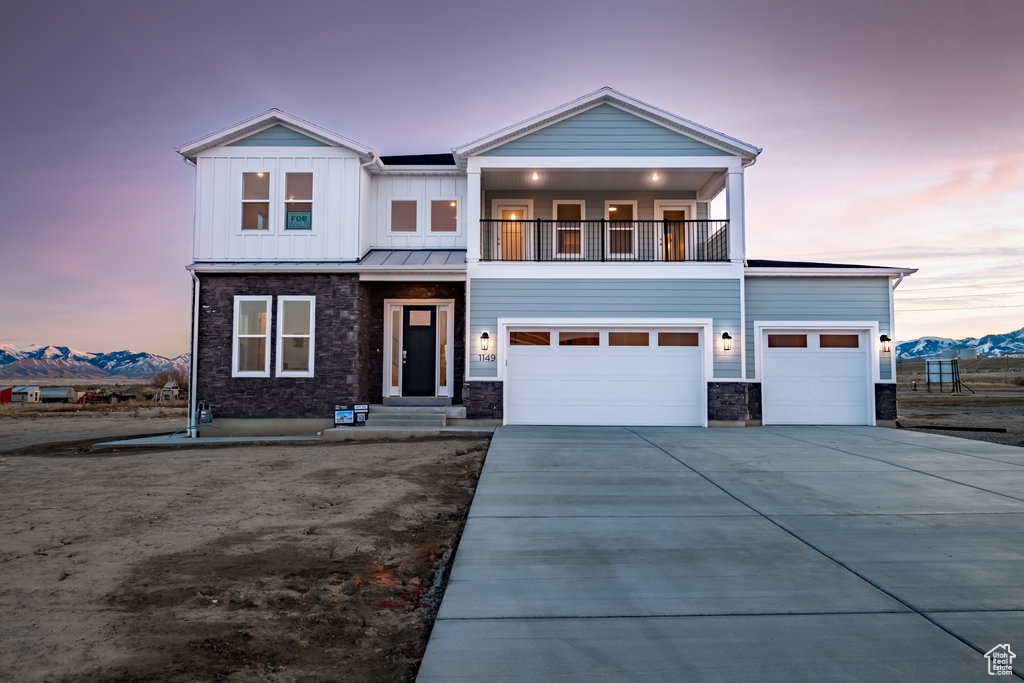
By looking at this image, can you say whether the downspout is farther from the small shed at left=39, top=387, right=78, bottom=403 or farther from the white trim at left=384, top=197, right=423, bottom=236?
the small shed at left=39, top=387, right=78, bottom=403

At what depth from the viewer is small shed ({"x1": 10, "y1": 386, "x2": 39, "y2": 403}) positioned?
32031 mm

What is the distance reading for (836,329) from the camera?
41.8 feet

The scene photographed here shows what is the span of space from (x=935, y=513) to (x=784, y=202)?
26.6 m

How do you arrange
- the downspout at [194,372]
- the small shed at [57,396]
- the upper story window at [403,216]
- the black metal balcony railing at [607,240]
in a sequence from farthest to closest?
the small shed at [57,396], the black metal balcony railing at [607,240], the upper story window at [403,216], the downspout at [194,372]

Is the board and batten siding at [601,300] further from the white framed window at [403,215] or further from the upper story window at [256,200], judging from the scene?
the upper story window at [256,200]

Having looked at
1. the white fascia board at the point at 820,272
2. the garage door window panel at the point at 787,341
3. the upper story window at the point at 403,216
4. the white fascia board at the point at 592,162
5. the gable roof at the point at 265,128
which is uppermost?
the gable roof at the point at 265,128

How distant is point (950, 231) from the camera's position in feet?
125

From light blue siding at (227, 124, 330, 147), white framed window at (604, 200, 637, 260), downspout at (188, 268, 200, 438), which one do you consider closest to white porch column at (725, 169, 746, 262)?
white framed window at (604, 200, 637, 260)

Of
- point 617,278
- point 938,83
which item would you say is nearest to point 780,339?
point 617,278

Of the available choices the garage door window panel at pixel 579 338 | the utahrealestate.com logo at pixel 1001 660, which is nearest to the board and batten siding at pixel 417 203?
the garage door window panel at pixel 579 338

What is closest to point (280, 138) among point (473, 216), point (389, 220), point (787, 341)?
point (389, 220)

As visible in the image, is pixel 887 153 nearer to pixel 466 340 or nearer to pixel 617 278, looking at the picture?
pixel 617 278

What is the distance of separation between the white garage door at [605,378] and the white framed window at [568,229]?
2.69 m

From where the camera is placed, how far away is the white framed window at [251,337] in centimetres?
1263
